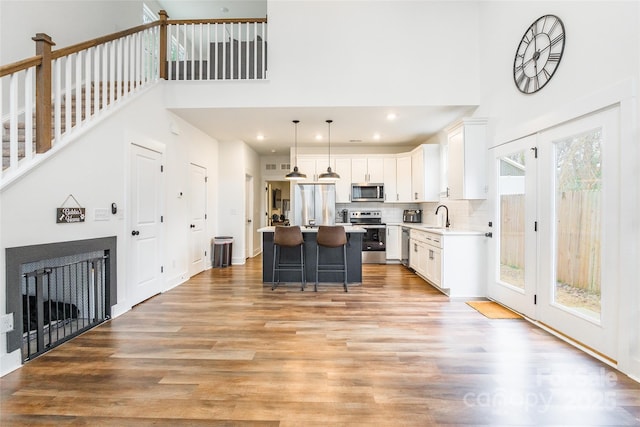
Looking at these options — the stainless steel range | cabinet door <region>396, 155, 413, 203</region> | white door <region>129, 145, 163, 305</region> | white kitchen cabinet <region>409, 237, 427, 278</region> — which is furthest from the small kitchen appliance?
white door <region>129, 145, 163, 305</region>

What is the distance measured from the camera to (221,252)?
657 cm

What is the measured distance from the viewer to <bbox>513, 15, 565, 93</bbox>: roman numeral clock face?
3014mm

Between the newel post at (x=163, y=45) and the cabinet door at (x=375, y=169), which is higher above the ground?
the newel post at (x=163, y=45)

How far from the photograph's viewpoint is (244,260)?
6996 mm

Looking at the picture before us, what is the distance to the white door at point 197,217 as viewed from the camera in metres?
5.70

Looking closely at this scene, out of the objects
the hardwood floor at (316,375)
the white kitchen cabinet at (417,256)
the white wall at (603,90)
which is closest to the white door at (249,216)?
the white kitchen cabinet at (417,256)

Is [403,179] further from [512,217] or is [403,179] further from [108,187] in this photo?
[108,187]

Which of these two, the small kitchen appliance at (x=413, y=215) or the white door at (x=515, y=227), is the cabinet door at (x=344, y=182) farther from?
the white door at (x=515, y=227)

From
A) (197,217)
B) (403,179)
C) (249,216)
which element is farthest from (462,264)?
(249,216)

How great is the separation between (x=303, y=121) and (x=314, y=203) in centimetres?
202

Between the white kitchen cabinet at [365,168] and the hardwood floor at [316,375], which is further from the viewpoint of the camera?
the white kitchen cabinet at [365,168]

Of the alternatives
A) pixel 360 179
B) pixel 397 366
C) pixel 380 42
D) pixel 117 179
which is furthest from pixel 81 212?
pixel 360 179

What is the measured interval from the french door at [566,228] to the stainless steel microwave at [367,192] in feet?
10.3

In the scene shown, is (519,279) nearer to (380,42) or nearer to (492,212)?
(492,212)
